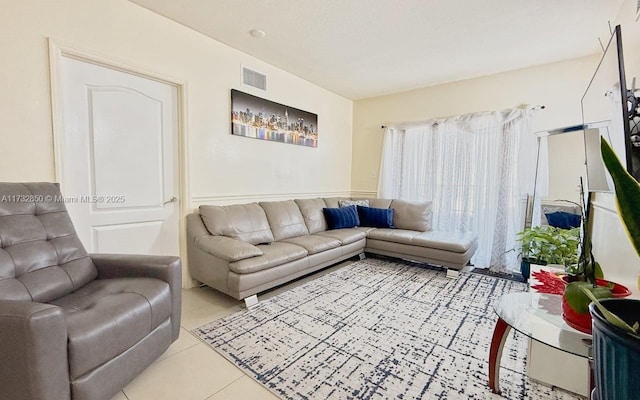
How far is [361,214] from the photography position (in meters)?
4.16

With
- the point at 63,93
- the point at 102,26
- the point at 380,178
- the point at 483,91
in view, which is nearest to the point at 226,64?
the point at 102,26

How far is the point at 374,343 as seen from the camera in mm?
1907

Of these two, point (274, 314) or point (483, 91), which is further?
point (483, 91)

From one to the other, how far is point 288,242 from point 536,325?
2229mm

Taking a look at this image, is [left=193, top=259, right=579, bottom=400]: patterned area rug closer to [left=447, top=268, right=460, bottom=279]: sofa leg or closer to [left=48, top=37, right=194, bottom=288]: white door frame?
[left=447, top=268, right=460, bottom=279]: sofa leg

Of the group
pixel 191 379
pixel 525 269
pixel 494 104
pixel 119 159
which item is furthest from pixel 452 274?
pixel 119 159

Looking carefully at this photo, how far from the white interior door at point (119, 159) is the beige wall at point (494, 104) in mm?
3094

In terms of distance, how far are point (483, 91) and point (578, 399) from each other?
11.3 ft

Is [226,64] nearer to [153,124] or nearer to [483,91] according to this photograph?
[153,124]

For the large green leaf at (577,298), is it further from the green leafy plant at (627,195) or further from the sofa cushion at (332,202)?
the sofa cushion at (332,202)

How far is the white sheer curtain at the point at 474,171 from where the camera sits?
3.45 metres

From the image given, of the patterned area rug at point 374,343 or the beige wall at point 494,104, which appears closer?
the patterned area rug at point 374,343

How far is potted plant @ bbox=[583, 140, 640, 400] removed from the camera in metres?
0.48

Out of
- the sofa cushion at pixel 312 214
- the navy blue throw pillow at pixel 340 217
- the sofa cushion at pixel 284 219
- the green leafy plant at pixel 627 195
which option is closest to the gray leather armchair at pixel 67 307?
the sofa cushion at pixel 284 219
